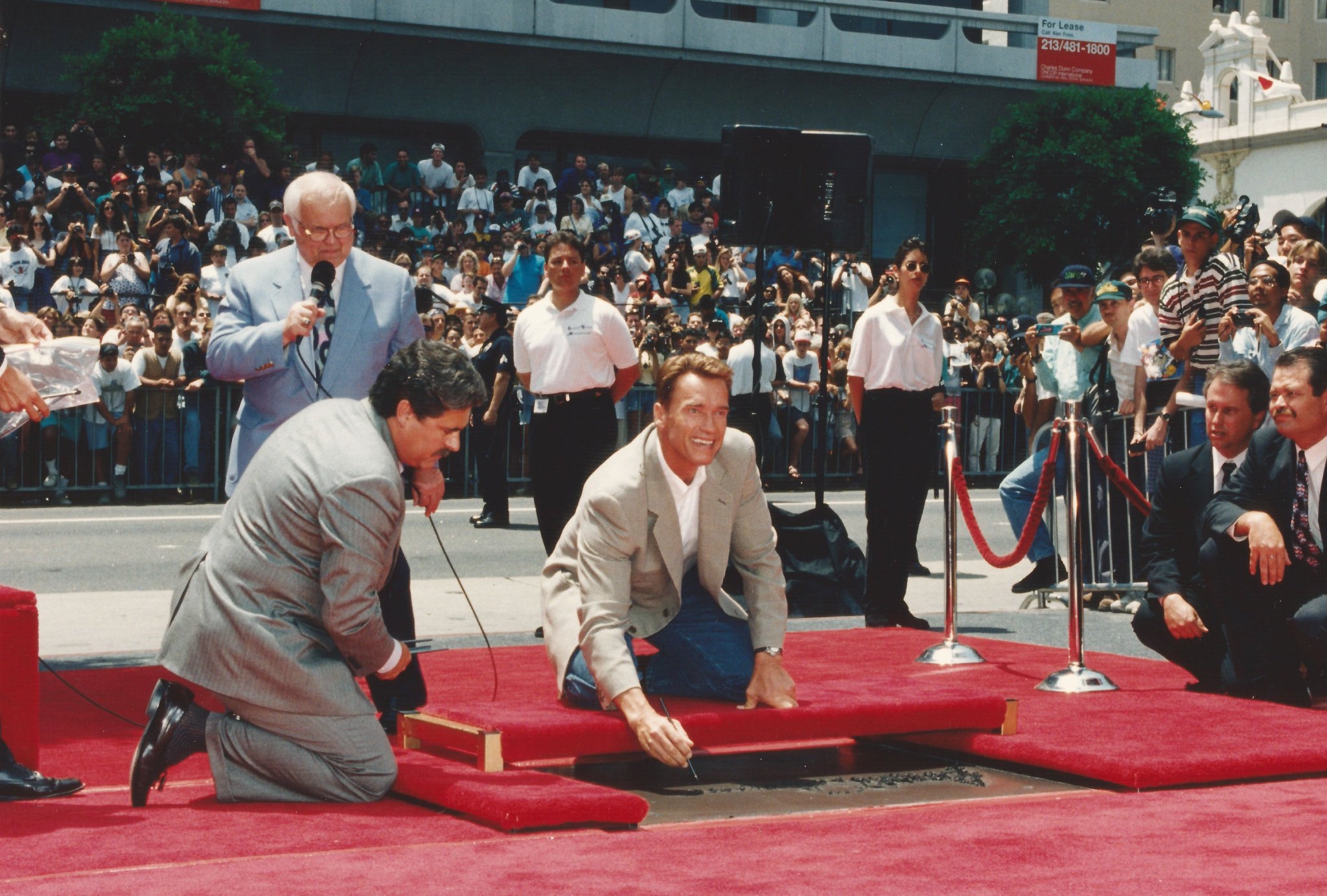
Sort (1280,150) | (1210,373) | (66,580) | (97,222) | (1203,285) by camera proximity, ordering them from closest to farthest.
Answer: (1210,373), (1203,285), (66,580), (97,222), (1280,150)

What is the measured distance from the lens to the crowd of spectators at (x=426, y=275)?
15594mm

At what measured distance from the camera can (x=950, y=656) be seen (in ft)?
25.2

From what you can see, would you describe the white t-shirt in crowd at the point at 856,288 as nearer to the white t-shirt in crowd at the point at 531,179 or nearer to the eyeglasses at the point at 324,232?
the white t-shirt in crowd at the point at 531,179

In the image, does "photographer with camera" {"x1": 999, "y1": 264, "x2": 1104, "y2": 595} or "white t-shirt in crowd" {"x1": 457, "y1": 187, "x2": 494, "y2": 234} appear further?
"white t-shirt in crowd" {"x1": 457, "y1": 187, "x2": 494, "y2": 234}

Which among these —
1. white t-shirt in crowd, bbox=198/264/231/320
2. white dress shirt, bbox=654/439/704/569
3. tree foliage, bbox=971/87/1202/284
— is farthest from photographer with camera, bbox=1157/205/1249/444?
tree foliage, bbox=971/87/1202/284

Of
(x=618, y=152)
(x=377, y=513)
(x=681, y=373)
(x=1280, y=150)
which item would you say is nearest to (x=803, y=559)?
(x=681, y=373)

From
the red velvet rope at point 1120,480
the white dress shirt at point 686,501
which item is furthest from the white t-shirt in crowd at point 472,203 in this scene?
the white dress shirt at point 686,501

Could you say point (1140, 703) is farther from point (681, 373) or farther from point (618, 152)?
point (618, 152)

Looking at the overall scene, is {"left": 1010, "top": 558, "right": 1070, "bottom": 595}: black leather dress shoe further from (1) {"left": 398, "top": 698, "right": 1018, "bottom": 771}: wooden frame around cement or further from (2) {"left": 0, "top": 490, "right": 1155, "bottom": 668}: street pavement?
(1) {"left": 398, "top": 698, "right": 1018, "bottom": 771}: wooden frame around cement

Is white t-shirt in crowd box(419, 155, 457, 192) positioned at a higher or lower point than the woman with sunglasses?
higher

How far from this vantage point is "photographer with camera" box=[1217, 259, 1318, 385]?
8938 mm

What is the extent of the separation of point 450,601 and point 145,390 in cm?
645

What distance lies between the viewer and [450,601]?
9.98 m

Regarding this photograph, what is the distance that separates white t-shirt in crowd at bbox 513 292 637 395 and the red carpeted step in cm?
380
